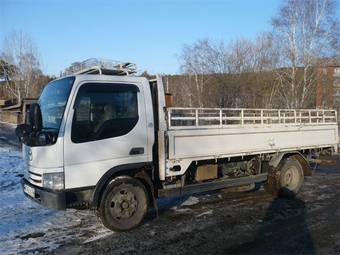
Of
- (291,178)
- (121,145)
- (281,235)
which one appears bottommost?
(281,235)

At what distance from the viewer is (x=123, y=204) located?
5.97 metres

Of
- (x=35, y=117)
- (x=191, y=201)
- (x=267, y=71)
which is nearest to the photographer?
(x=35, y=117)

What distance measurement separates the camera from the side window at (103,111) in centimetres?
553

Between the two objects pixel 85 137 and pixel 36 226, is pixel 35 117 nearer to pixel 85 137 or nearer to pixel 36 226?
pixel 85 137

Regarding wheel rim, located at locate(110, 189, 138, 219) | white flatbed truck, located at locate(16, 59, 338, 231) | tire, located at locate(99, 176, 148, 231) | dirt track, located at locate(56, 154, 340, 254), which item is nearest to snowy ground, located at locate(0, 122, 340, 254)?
dirt track, located at locate(56, 154, 340, 254)

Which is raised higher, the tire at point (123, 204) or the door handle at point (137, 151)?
the door handle at point (137, 151)

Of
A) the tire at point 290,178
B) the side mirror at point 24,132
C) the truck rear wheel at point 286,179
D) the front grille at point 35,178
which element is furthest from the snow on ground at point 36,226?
the tire at point 290,178

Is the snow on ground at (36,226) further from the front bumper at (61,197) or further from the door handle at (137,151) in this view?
the door handle at (137,151)

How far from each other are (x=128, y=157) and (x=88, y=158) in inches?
27.7

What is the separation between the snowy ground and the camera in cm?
527

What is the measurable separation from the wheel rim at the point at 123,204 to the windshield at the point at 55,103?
4.90 feet

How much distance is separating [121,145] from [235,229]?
2416 mm

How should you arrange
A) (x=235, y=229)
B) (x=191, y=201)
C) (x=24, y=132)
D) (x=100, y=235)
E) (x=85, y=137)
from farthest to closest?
(x=191, y=201), (x=235, y=229), (x=100, y=235), (x=24, y=132), (x=85, y=137)

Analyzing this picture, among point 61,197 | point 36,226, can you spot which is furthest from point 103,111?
point 36,226
